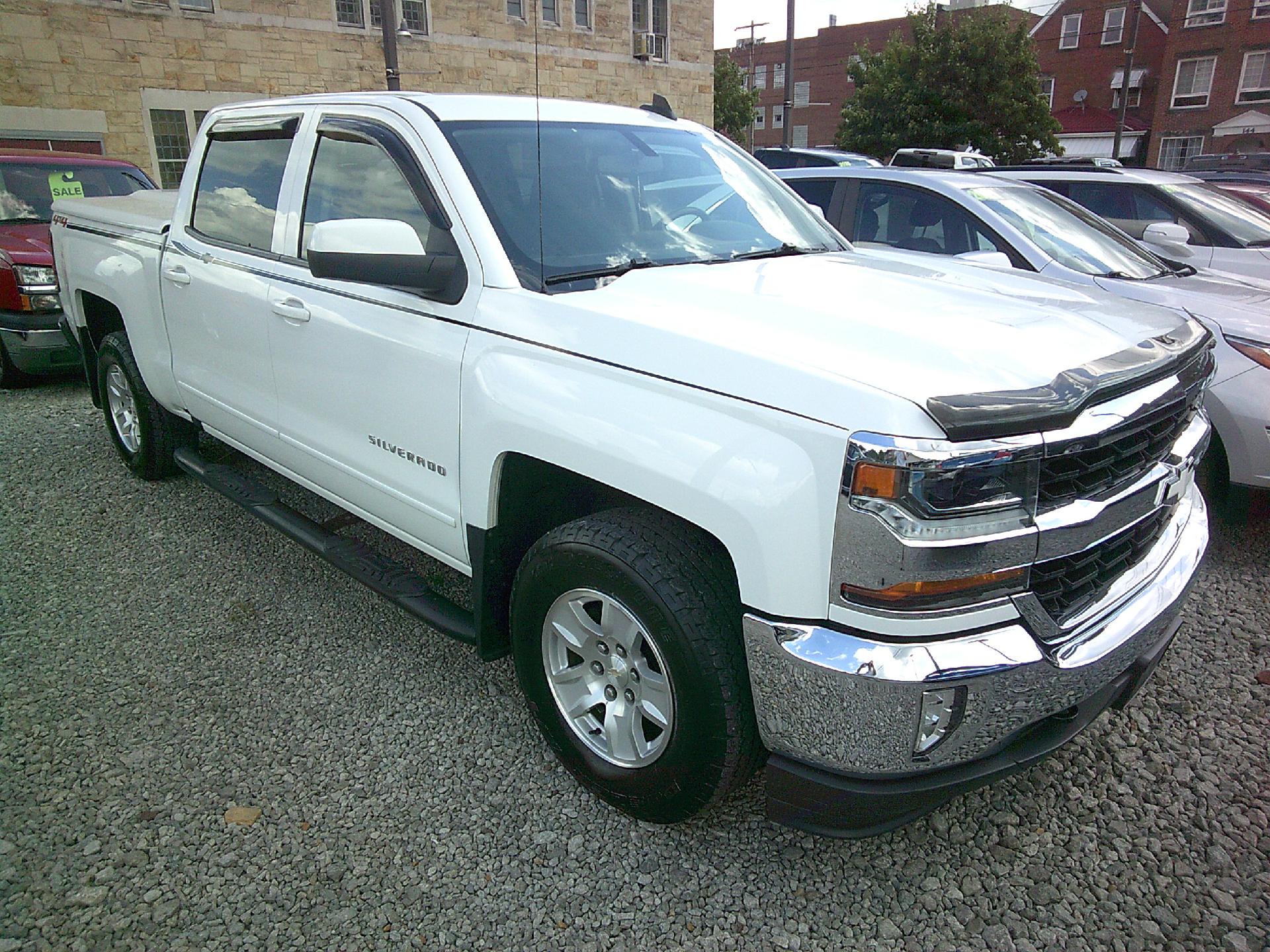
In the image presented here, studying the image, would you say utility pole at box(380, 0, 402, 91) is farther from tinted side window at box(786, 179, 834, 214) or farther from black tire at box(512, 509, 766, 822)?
black tire at box(512, 509, 766, 822)

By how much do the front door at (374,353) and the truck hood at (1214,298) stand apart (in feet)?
12.0

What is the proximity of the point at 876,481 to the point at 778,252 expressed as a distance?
1.55 m

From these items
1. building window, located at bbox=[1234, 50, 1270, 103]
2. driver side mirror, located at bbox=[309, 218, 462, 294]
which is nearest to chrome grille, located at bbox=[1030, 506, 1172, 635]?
driver side mirror, located at bbox=[309, 218, 462, 294]

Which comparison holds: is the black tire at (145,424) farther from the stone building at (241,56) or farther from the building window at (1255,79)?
the building window at (1255,79)

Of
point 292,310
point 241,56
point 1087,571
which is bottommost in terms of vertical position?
point 1087,571

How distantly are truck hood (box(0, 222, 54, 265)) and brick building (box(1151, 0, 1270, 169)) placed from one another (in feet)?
125

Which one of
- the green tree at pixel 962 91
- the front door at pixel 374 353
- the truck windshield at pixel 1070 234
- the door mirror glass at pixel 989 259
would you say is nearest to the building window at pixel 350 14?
the green tree at pixel 962 91

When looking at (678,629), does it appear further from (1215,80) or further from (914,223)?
(1215,80)

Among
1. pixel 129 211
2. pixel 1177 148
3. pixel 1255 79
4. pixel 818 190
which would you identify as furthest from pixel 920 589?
pixel 1177 148

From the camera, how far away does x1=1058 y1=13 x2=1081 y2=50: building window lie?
135 ft

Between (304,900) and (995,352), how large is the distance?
7.08 ft

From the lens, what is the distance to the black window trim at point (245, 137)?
349 cm

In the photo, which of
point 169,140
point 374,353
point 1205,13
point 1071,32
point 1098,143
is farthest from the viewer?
point 1071,32

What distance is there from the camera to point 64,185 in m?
8.16
